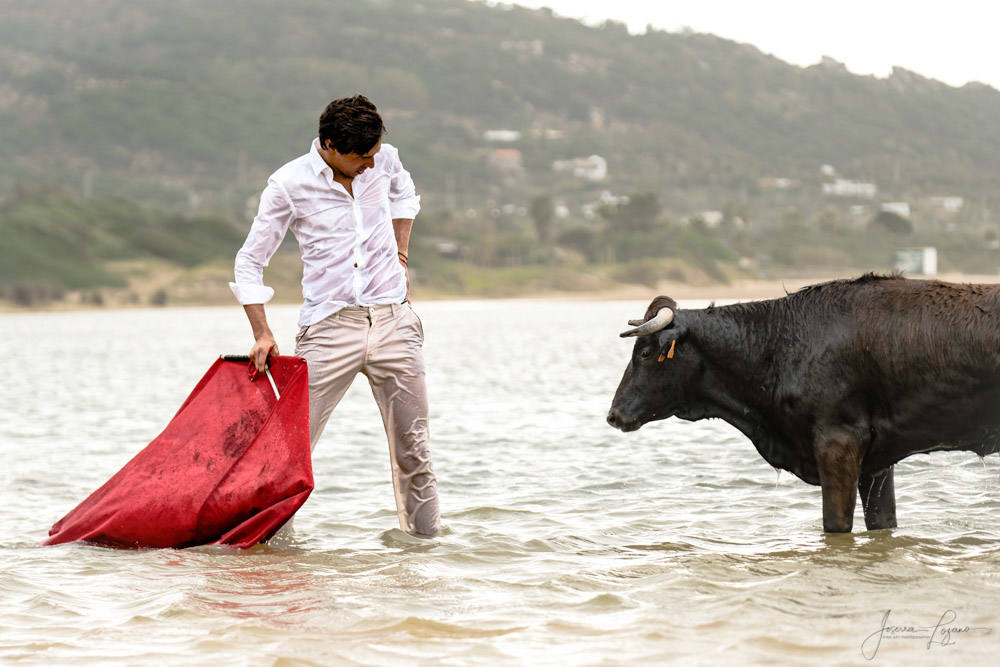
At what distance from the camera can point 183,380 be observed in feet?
82.4

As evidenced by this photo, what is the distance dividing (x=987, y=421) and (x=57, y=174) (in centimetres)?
15602

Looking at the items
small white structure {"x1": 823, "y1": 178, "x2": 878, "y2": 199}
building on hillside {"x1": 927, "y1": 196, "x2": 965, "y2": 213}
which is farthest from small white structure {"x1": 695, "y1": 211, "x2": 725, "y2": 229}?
building on hillside {"x1": 927, "y1": 196, "x2": 965, "y2": 213}

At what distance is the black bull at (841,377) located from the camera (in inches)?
250

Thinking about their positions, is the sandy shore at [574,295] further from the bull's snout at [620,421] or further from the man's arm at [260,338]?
the man's arm at [260,338]

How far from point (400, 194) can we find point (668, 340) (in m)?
1.63

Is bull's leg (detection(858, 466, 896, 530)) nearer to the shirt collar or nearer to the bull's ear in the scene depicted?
the bull's ear

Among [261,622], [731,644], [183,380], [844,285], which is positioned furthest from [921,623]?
[183,380]

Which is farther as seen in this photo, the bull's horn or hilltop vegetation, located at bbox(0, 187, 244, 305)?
hilltop vegetation, located at bbox(0, 187, 244, 305)

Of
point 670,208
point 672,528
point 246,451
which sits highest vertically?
point 670,208

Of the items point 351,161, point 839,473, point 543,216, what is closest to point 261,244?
point 351,161

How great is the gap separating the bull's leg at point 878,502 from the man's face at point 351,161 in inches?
126

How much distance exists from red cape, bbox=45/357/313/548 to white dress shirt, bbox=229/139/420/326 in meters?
0.43

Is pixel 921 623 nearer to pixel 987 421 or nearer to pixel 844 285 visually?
pixel 987 421

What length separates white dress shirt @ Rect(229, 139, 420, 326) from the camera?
6.21m
